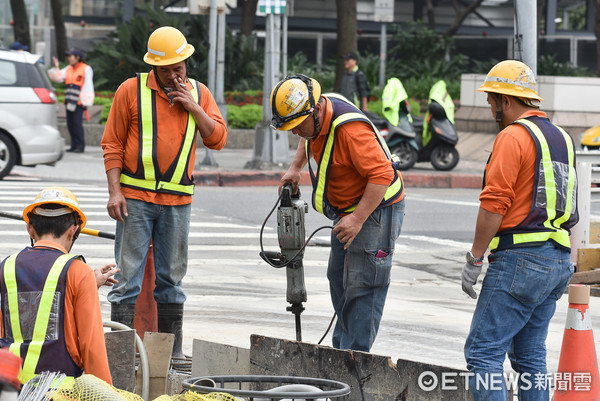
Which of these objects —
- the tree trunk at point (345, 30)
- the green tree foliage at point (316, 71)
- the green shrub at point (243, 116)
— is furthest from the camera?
the green tree foliage at point (316, 71)

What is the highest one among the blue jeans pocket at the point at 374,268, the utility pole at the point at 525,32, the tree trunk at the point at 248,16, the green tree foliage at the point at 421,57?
the tree trunk at the point at 248,16

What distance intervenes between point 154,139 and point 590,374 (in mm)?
2684

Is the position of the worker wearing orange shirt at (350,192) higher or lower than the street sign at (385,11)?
lower

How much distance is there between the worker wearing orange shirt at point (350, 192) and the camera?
583 cm

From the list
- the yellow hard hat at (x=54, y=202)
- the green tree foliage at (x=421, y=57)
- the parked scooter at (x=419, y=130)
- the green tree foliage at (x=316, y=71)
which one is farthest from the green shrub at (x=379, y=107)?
the yellow hard hat at (x=54, y=202)

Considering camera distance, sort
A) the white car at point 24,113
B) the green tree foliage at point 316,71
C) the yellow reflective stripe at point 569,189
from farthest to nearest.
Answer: the green tree foliage at point 316,71 < the white car at point 24,113 < the yellow reflective stripe at point 569,189

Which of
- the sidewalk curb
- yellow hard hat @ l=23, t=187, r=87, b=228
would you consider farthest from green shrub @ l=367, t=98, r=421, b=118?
yellow hard hat @ l=23, t=187, r=87, b=228

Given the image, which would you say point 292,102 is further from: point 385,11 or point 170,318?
point 385,11

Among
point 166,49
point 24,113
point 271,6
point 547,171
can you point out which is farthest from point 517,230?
point 271,6

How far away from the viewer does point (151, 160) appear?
6.38 metres

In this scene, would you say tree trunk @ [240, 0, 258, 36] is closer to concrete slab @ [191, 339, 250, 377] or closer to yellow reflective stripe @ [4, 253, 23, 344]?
concrete slab @ [191, 339, 250, 377]

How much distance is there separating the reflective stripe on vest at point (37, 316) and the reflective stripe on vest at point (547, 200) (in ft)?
6.75

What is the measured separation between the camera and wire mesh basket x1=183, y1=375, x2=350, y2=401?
13.9ft

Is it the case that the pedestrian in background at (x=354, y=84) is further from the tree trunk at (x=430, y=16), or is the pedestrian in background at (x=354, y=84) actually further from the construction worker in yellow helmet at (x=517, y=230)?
the construction worker in yellow helmet at (x=517, y=230)
